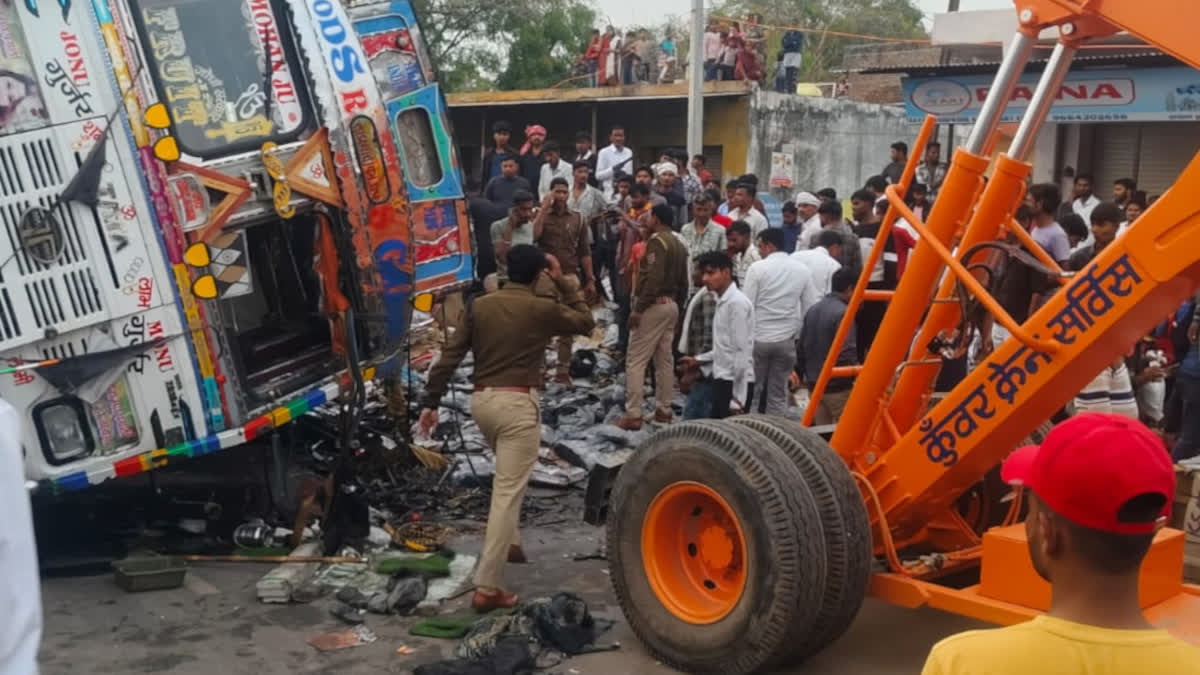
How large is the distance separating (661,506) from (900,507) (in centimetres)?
101

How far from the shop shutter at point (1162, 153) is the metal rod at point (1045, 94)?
501 inches

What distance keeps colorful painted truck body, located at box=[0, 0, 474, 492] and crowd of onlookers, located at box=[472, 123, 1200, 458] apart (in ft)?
7.73

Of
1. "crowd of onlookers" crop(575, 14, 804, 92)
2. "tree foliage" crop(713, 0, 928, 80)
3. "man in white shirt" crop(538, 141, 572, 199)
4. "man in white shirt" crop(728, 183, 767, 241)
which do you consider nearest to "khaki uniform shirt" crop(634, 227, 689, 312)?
"man in white shirt" crop(728, 183, 767, 241)

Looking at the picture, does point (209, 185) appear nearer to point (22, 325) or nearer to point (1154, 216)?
point (22, 325)

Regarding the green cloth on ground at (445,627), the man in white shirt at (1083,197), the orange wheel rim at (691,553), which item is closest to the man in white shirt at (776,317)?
the orange wheel rim at (691,553)

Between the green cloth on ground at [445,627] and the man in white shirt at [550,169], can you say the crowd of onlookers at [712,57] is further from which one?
the green cloth on ground at [445,627]

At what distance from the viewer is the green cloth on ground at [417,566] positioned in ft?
21.3

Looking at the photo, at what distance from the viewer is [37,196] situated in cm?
580

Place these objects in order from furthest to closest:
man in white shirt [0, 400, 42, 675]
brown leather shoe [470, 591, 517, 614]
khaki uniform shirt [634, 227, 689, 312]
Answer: khaki uniform shirt [634, 227, 689, 312] < brown leather shoe [470, 591, 517, 614] < man in white shirt [0, 400, 42, 675]

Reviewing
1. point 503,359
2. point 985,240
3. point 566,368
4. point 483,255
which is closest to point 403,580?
point 503,359

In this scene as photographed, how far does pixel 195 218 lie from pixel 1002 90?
12.1 ft

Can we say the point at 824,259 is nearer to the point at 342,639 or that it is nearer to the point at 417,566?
the point at 417,566

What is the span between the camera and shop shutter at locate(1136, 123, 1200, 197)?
1656 cm

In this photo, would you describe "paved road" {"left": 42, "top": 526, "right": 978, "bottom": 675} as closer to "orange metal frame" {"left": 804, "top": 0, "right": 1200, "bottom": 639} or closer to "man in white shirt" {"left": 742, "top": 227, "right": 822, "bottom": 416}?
"orange metal frame" {"left": 804, "top": 0, "right": 1200, "bottom": 639}
